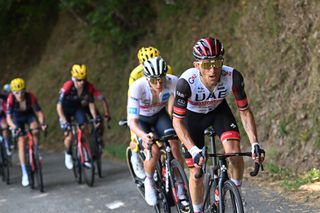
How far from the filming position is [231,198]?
5.11 m

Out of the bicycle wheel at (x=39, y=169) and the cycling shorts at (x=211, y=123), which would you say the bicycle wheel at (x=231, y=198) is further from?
the bicycle wheel at (x=39, y=169)

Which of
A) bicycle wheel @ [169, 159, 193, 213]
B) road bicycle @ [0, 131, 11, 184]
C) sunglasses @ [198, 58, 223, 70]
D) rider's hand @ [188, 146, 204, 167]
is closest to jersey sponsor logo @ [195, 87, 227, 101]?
sunglasses @ [198, 58, 223, 70]

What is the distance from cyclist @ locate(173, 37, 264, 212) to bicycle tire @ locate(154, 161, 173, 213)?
1.00 m

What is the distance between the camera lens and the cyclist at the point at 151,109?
6.57 metres

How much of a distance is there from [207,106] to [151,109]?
5.39 ft

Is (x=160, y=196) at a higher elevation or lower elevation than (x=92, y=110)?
lower

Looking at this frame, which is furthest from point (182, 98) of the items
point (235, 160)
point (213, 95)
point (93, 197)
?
point (93, 197)

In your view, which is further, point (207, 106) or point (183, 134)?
point (207, 106)

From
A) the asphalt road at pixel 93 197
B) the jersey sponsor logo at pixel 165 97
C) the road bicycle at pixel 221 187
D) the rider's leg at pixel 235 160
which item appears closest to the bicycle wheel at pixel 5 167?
the asphalt road at pixel 93 197

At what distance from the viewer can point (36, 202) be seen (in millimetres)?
9328

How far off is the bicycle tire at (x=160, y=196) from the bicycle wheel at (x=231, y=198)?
189 cm

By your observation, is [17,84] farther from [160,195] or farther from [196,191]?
[196,191]

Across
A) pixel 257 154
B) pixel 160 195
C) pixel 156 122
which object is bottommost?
pixel 160 195

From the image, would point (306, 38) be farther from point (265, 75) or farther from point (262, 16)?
point (262, 16)
